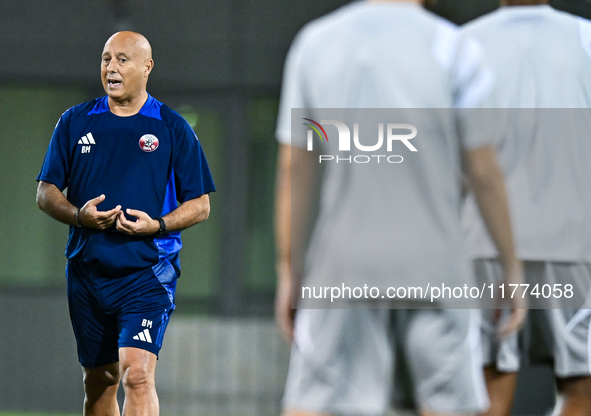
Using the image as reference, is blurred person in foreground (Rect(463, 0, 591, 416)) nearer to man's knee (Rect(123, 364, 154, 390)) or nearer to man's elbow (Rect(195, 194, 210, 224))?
man's elbow (Rect(195, 194, 210, 224))

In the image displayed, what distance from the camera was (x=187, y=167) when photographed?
433 centimetres

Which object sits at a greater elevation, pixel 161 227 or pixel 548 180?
pixel 548 180

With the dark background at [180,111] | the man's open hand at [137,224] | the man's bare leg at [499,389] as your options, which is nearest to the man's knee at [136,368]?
the man's open hand at [137,224]

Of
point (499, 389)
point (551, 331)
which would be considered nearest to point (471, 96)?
point (551, 331)

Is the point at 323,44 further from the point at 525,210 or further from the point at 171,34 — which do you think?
the point at 171,34

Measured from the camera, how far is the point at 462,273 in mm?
2312

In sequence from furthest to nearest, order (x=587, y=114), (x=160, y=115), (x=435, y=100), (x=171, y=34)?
(x=171, y=34), (x=160, y=115), (x=587, y=114), (x=435, y=100)

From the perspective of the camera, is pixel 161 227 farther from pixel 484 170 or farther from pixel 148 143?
pixel 484 170

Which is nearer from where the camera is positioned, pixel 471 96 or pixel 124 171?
pixel 471 96

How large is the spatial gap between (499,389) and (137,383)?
5.60ft

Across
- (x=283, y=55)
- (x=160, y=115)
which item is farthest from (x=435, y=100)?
(x=283, y=55)

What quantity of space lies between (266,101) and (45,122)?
7.73 feet

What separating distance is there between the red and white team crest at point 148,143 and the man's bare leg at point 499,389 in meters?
2.02

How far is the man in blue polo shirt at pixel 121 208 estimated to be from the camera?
4.13 metres
